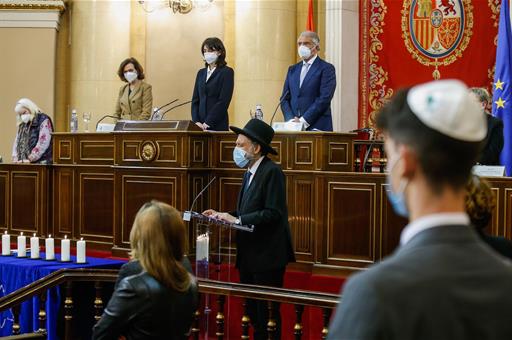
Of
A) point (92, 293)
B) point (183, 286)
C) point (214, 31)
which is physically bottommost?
point (92, 293)

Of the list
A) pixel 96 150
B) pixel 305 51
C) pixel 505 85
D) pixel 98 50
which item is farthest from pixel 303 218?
pixel 98 50

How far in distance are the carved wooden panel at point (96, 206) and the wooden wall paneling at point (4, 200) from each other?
104 cm

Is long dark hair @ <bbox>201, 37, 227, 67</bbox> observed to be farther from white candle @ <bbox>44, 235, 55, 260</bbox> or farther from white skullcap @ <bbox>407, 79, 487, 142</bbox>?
white skullcap @ <bbox>407, 79, 487, 142</bbox>

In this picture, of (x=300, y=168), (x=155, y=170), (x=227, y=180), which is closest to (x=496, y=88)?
(x=300, y=168)

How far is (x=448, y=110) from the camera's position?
1508 millimetres

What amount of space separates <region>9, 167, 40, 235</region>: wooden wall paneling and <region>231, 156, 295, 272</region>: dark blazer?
4092 millimetres

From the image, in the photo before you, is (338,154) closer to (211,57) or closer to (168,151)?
(168,151)

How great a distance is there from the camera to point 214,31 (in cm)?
1180

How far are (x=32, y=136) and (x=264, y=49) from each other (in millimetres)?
3021

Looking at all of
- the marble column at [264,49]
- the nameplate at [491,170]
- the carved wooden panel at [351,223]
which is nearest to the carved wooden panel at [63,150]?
the marble column at [264,49]

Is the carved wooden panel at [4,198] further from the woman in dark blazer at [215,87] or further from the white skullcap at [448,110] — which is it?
the white skullcap at [448,110]

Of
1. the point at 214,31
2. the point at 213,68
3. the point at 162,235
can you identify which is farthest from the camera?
the point at 214,31

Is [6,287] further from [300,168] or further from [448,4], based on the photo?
[448,4]

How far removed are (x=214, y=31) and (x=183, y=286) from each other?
8.89 m
